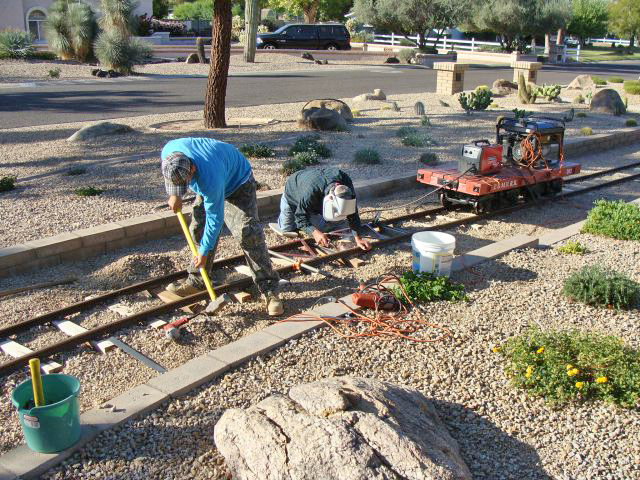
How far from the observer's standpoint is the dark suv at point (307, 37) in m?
42.2

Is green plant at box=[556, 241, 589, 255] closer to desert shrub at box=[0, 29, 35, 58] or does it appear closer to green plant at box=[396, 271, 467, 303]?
green plant at box=[396, 271, 467, 303]

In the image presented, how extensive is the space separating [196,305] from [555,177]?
22.1ft

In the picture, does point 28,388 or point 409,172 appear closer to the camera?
point 28,388

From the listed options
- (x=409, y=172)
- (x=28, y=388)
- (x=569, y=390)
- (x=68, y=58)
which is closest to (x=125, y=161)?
(x=409, y=172)

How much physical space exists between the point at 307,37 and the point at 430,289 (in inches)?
1508

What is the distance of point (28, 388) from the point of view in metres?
4.40

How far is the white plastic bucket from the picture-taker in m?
7.09

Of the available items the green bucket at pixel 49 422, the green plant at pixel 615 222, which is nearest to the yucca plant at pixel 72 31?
the green plant at pixel 615 222

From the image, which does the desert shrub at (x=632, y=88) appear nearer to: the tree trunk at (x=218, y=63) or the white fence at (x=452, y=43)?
the tree trunk at (x=218, y=63)

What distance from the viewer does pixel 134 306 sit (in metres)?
6.79

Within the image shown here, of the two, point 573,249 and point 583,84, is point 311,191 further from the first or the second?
point 583,84

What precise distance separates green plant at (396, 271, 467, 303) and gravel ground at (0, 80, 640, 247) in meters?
4.26

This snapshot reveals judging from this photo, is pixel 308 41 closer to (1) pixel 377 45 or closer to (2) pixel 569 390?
(1) pixel 377 45

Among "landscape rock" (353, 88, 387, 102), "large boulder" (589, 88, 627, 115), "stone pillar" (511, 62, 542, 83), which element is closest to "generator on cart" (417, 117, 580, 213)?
"landscape rock" (353, 88, 387, 102)
